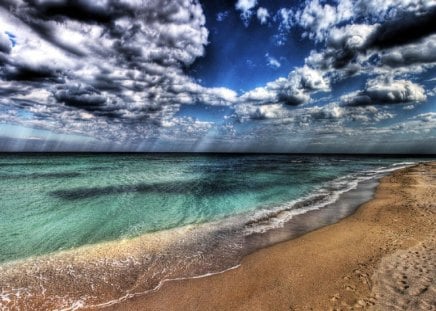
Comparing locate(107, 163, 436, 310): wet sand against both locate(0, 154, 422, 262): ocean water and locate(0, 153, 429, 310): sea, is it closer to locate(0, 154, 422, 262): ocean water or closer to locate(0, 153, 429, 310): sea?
locate(0, 153, 429, 310): sea

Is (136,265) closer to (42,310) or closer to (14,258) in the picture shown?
→ (42,310)

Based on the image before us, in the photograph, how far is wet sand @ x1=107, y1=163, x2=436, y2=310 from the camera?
234 inches

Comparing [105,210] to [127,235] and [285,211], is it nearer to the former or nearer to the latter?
[127,235]

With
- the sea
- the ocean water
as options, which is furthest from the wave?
the ocean water

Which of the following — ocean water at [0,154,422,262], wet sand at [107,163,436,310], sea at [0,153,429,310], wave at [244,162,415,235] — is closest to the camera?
wet sand at [107,163,436,310]

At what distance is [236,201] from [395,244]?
33.9 feet

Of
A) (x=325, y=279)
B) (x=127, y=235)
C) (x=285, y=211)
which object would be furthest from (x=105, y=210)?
(x=325, y=279)

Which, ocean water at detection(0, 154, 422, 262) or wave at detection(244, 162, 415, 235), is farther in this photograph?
wave at detection(244, 162, 415, 235)

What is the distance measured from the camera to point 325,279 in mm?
7020

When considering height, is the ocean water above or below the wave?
above

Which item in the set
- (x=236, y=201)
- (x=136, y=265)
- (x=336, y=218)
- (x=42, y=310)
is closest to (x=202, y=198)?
(x=236, y=201)

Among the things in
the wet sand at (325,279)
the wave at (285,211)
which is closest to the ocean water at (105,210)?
the wave at (285,211)

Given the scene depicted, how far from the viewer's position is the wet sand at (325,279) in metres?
5.94

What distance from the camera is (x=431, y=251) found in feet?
27.8
